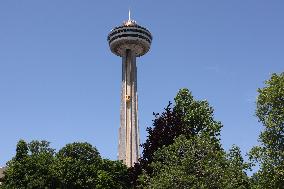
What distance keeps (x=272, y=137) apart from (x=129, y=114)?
93883 mm

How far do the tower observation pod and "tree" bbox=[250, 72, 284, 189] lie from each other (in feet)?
286

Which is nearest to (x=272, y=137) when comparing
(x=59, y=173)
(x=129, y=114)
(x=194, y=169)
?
(x=194, y=169)

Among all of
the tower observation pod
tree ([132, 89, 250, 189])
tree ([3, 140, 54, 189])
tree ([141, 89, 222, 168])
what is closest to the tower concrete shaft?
the tower observation pod

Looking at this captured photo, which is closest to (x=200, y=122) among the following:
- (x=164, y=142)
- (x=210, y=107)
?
(x=210, y=107)

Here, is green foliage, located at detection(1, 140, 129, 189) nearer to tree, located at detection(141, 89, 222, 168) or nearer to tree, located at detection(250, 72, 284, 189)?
tree, located at detection(141, 89, 222, 168)

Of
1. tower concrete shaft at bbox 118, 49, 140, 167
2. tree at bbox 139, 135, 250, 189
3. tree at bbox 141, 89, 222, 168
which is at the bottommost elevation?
tree at bbox 139, 135, 250, 189

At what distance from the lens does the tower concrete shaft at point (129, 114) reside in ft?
430

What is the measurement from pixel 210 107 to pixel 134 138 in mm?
73271

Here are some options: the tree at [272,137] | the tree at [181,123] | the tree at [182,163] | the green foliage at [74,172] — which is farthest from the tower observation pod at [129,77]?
the tree at [272,137]

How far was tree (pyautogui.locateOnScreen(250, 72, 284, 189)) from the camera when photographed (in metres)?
41.8

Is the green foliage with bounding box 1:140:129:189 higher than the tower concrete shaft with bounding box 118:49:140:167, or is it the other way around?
the tower concrete shaft with bounding box 118:49:140:167

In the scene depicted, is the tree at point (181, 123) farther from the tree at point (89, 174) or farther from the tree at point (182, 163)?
the tree at point (89, 174)

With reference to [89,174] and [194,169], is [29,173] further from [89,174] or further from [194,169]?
[194,169]

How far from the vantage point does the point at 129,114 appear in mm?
135500
